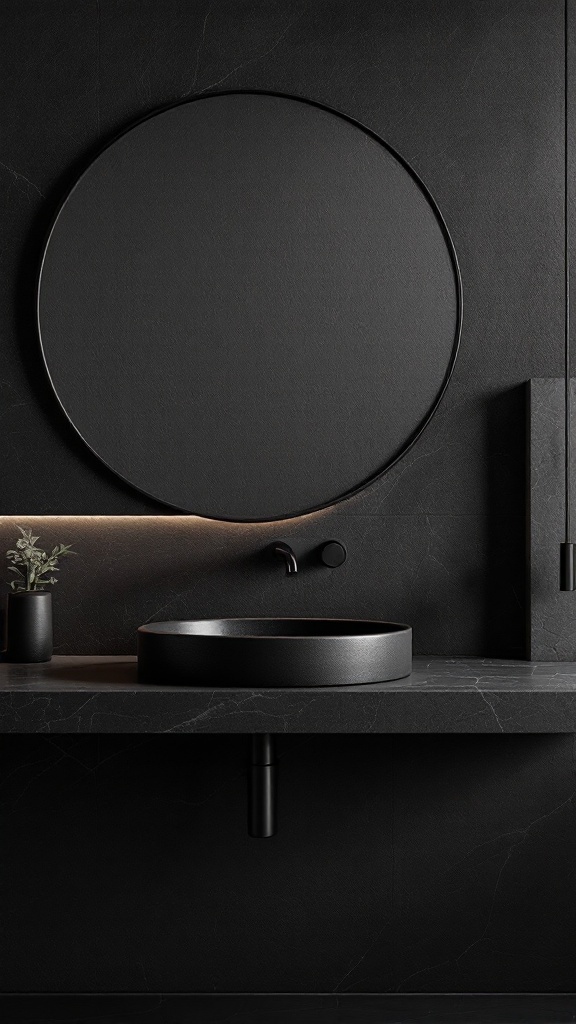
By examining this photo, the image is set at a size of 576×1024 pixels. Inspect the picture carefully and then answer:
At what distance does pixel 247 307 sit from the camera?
224 centimetres

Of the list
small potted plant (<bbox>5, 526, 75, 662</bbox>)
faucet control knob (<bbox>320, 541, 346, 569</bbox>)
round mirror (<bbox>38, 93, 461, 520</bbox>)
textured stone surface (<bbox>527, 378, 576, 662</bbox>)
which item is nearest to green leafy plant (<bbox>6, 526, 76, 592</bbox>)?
small potted plant (<bbox>5, 526, 75, 662</bbox>)

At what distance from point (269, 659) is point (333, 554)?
21.2 inches

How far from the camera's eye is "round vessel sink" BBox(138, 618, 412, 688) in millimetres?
1743

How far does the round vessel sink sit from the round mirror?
1.64 ft

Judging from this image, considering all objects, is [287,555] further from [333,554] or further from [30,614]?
[30,614]

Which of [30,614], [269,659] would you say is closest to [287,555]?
[269,659]

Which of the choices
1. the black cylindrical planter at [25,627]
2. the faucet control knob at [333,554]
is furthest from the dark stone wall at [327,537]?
the black cylindrical planter at [25,627]

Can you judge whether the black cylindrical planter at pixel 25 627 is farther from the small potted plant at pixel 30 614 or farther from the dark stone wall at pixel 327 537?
the dark stone wall at pixel 327 537

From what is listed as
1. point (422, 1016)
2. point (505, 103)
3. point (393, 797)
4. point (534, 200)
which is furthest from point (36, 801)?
point (505, 103)

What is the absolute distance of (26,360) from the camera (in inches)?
88.8

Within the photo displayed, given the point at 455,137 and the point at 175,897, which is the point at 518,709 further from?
the point at 455,137

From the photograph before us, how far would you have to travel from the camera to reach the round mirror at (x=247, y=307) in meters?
2.23

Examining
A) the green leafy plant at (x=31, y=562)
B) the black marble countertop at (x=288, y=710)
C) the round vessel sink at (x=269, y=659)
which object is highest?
the green leafy plant at (x=31, y=562)

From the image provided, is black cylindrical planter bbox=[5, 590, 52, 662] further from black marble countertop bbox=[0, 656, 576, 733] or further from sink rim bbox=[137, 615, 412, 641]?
black marble countertop bbox=[0, 656, 576, 733]
